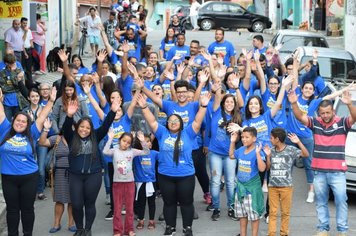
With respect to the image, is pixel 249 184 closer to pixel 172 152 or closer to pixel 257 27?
pixel 172 152

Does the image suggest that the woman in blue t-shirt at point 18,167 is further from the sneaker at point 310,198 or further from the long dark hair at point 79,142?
the sneaker at point 310,198

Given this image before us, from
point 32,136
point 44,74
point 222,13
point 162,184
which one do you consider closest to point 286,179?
point 162,184

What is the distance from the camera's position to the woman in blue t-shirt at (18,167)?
361 inches

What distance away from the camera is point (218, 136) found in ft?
34.5

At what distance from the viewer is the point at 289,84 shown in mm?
10492

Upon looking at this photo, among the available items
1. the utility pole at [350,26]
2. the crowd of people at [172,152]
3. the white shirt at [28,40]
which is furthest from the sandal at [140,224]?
the utility pole at [350,26]

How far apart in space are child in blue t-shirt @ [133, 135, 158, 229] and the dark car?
3007 centimetres

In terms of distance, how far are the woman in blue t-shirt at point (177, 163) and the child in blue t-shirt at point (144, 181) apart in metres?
0.48

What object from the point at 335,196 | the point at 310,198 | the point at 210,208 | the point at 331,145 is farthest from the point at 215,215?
the point at 331,145

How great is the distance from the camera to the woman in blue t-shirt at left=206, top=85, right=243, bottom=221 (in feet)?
34.2

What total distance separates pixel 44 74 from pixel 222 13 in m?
20.6

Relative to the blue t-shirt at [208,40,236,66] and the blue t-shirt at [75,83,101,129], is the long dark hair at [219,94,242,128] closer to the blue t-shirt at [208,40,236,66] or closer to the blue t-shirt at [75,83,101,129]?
the blue t-shirt at [75,83,101,129]

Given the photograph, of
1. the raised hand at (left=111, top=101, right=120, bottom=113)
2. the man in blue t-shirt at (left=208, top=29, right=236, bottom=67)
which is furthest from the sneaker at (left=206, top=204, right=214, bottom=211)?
the man in blue t-shirt at (left=208, top=29, right=236, bottom=67)

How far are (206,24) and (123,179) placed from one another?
3074cm
